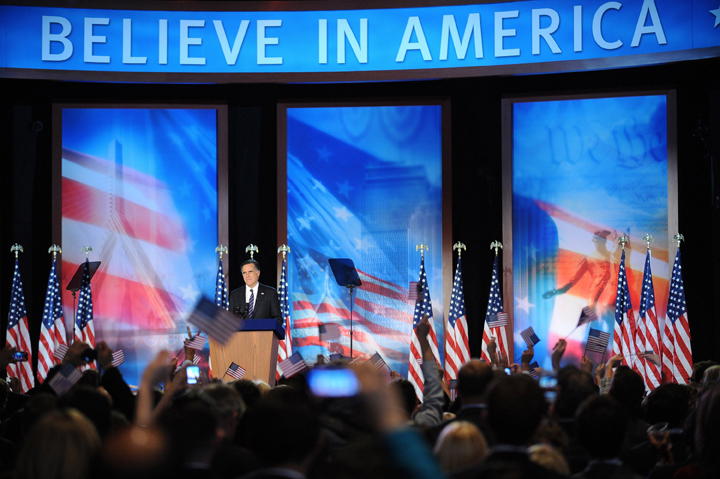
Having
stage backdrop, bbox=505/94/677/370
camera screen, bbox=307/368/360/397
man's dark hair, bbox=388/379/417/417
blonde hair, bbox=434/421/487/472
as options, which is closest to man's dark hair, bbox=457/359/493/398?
man's dark hair, bbox=388/379/417/417

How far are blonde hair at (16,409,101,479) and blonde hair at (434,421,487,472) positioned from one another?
1.10 meters

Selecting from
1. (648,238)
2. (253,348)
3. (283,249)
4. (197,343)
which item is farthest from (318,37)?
(197,343)

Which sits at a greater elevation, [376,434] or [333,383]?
[376,434]

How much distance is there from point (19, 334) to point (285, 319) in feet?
10.1

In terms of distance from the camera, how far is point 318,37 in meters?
10.3

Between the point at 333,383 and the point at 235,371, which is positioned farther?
the point at 235,371

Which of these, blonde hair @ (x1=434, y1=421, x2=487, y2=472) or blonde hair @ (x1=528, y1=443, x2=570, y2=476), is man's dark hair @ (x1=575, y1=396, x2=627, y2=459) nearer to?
blonde hair @ (x1=528, y1=443, x2=570, y2=476)

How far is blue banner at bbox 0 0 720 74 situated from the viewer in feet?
32.1

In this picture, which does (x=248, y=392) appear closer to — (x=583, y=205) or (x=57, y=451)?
(x=57, y=451)

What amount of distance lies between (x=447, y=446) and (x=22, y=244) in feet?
27.7

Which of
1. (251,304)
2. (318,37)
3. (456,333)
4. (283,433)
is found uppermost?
(318,37)

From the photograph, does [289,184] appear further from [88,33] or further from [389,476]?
[389,476]

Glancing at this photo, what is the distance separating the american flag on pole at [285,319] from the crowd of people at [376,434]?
5.27m

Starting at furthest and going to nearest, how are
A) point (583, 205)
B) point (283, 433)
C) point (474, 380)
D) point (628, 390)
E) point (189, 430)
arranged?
point (583, 205) < point (628, 390) < point (474, 380) < point (189, 430) < point (283, 433)
